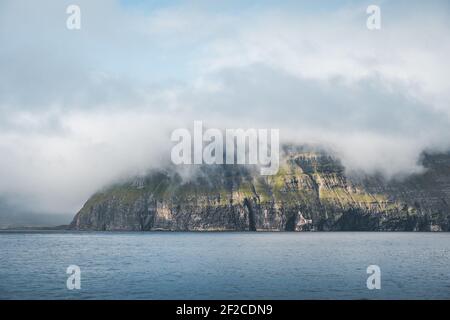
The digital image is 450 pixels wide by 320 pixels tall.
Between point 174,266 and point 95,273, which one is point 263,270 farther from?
point 95,273

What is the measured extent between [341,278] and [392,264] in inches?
1303

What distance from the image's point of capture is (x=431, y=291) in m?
69.4

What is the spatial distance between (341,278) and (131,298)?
40297mm
